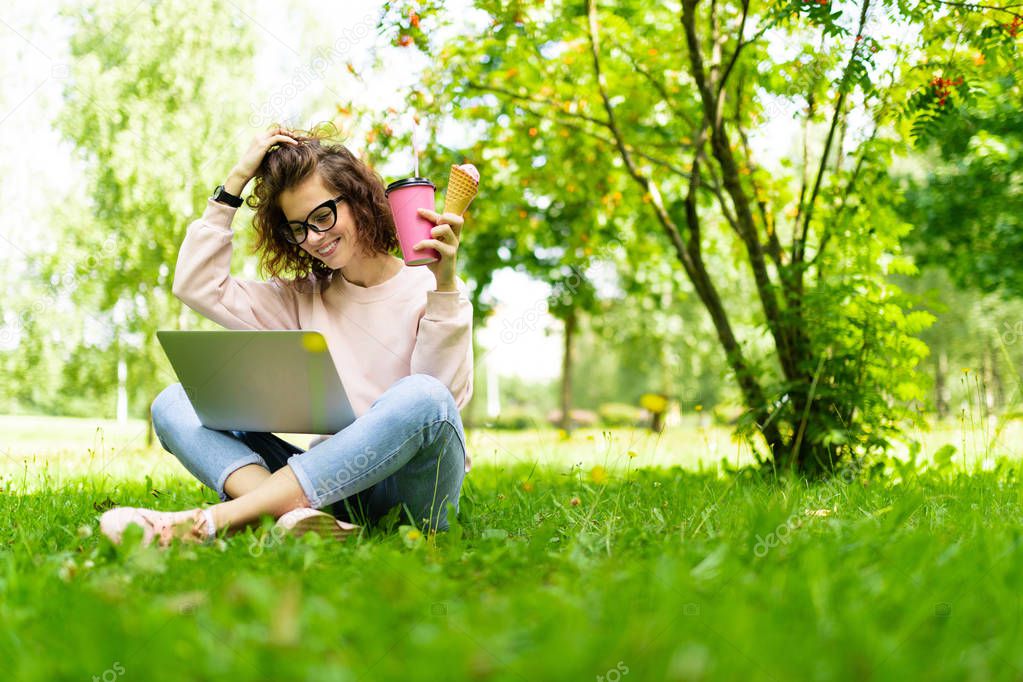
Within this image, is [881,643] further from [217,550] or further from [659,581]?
[217,550]

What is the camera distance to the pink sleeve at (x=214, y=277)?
7.45 feet

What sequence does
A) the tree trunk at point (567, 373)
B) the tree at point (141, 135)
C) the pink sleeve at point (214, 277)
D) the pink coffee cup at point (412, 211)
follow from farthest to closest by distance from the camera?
1. the tree trunk at point (567, 373)
2. the tree at point (141, 135)
3. the pink sleeve at point (214, 277)
4. the pink coffee cup at point (412, 211)

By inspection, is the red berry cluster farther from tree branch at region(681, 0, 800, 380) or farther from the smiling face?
the smiling face

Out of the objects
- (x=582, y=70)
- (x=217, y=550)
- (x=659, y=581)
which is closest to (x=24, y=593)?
(x=217, y=550)

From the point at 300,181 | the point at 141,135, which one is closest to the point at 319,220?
the point at 300,181

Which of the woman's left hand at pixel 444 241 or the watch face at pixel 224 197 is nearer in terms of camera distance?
the woman's left hand at pixel 444 241

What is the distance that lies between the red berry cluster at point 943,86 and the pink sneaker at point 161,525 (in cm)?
279

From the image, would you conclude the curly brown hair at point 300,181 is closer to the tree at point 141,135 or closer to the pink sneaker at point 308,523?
the pink sneaker at point 308,523

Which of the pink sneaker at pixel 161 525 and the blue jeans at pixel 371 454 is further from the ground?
the blue jeans at pixel 371 454

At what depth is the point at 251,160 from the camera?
2279mm

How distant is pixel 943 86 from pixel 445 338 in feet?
6.96

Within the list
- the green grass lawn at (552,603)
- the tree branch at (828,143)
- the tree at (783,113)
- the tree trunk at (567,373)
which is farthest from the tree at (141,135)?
the green grass lawn at (552,603)

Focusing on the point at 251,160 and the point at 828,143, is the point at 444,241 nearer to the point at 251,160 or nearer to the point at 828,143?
the point at 251,160

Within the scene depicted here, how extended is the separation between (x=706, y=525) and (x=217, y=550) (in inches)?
42.2
